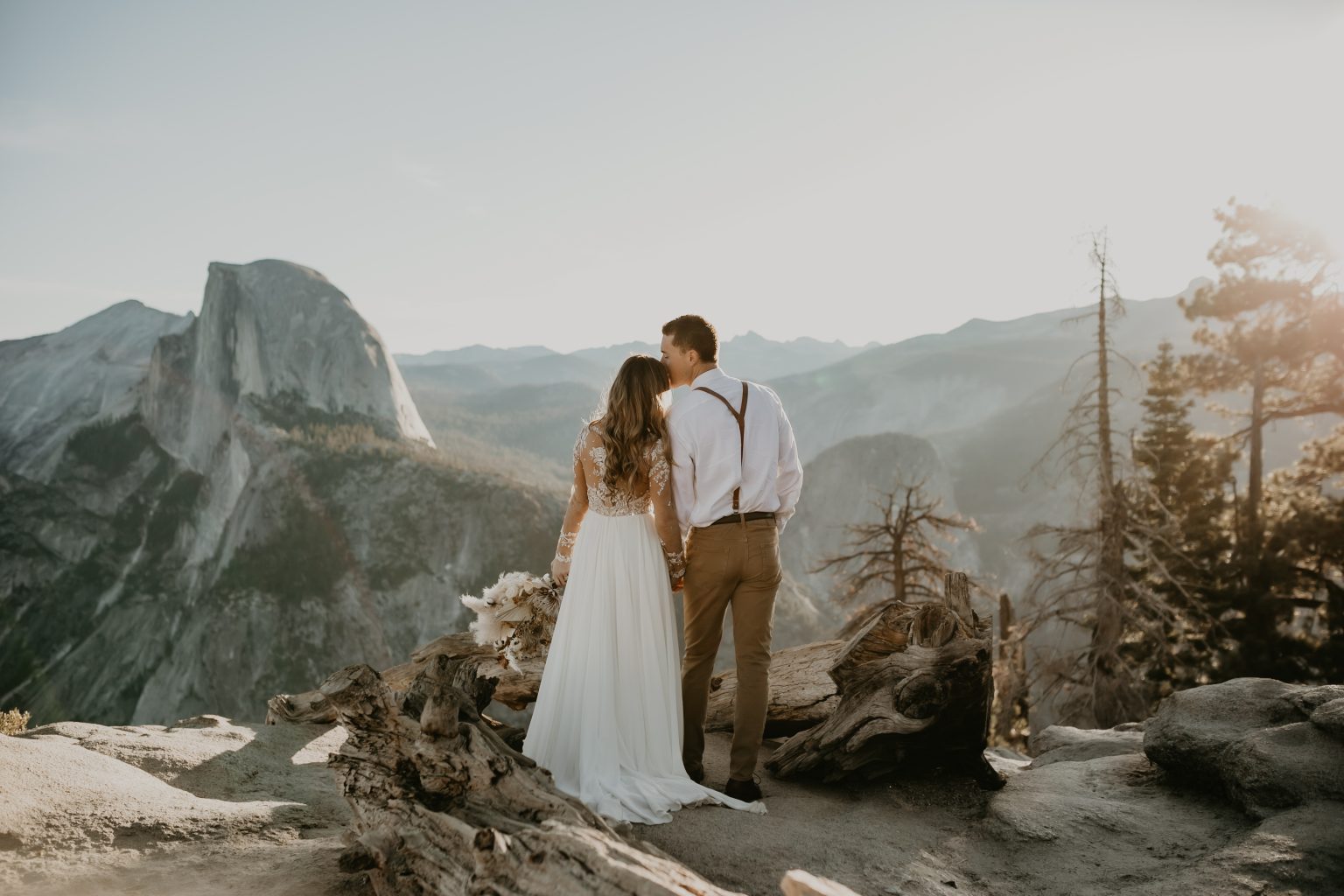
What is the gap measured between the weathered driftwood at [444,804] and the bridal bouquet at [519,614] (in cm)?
173

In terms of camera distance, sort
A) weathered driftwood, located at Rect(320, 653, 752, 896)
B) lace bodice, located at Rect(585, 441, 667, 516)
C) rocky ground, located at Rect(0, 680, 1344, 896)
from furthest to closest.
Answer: lace bodice, located at Rect(585, 441, 667, 516) → rocky ground, located at Rect(0, 680, 1344, 896) → weathered driftwood, located at Rect(320, 653, 752, 896)

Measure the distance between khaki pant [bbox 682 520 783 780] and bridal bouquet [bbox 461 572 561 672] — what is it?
3.88 ft

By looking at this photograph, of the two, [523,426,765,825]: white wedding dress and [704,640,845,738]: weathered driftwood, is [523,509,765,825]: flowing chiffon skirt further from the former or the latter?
[704,640,845,738]: weathered driftwood

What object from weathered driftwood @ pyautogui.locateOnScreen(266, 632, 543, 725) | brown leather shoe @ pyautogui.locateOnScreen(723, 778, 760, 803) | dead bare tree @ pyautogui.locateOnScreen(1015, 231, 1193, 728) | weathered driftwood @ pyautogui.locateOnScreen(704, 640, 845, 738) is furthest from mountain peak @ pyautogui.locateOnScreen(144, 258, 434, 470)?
brown leather shoe @ pyautogui.locateOnScreen(723, 778, 760, 803)

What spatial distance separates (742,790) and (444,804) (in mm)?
2281

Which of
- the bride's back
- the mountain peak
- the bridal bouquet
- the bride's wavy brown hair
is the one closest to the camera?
the bride's wavy brown hair

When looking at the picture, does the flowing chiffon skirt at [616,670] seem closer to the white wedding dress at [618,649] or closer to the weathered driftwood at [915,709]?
the white wedding dress at [618,649]

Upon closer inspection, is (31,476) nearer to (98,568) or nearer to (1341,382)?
(98,568)

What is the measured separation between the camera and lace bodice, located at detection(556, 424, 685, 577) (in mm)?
5070

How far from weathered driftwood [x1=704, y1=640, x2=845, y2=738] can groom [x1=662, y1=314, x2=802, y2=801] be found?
1813 millimetres

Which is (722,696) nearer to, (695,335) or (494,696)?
(494,696)

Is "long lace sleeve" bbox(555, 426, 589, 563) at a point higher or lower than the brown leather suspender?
lower

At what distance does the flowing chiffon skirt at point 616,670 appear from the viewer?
16.7 ft

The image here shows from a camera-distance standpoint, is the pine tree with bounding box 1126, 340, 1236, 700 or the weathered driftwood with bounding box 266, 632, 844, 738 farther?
the pine tree with bounding box 1126, 340, 1236, 700
